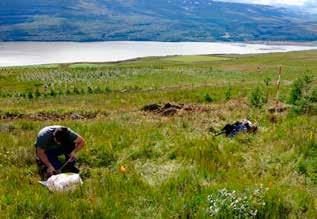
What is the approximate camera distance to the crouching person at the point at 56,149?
9.02m

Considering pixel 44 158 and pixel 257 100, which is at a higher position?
pixel 44 158

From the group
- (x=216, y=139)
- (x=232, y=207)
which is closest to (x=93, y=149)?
(x=216, y=139)

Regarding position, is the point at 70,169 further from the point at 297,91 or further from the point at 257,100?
the point at 297,91

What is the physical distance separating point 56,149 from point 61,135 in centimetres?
49

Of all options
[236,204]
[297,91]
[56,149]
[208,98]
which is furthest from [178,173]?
[208,98]

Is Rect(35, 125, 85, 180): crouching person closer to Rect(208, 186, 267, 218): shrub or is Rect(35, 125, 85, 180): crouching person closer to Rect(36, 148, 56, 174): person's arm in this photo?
Rect(36, 148, 56, 174): person's arm

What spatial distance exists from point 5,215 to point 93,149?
3.78 m

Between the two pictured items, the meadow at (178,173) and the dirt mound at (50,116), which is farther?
the dirt mound at (50,116)

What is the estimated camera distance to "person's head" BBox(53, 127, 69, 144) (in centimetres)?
913

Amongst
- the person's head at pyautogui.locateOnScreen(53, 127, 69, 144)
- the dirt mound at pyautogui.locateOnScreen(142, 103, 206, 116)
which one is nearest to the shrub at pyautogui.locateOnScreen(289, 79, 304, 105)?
the dirt mound at pyautogui.locateOnScreen(142, 103, 206, 116)

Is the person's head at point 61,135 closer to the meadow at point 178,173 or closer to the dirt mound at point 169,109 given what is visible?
the meadow at point 178,173

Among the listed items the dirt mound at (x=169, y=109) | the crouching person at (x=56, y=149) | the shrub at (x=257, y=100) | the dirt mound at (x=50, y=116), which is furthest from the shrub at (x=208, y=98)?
the crouching person at (x=56, y=149)

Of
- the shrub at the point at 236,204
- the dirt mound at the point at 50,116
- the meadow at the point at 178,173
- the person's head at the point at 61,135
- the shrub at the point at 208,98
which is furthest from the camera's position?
the shrub at the point at 208,98

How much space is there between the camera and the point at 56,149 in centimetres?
958
